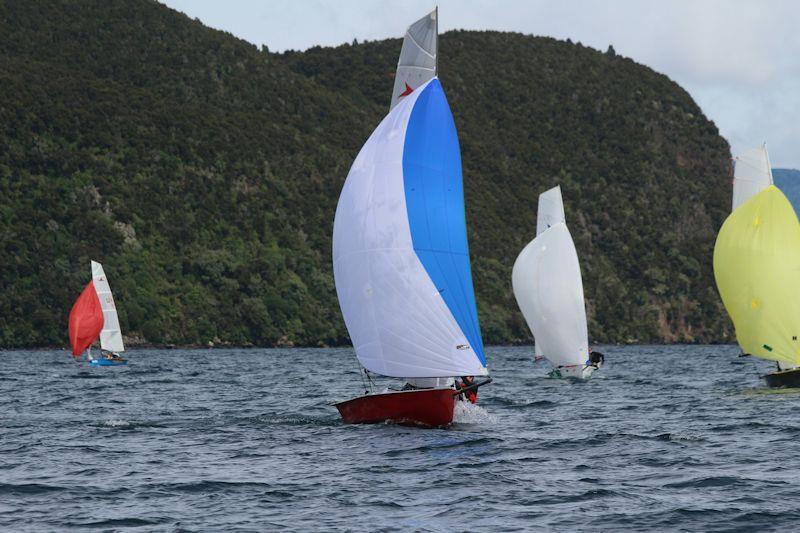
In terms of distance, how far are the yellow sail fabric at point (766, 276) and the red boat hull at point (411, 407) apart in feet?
50.6

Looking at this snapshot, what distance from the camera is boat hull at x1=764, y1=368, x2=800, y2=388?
130 feet

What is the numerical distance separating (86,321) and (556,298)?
32136 mm

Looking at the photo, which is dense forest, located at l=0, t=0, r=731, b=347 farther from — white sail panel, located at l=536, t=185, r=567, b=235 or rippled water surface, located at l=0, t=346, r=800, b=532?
rippled water surface, located at l=0, t=346, r=800, b=532

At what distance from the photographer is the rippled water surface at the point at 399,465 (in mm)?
18578

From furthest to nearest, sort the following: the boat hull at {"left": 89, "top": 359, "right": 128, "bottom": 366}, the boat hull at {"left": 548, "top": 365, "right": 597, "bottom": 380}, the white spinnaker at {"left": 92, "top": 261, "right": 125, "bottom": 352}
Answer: the white spinnaker at {"left": 92, "top": 261, "right": 125, "bottom": 352} → the boat hull at {"left": 89, "top": 359, "right": 128, "bottom": 366} → the boat hull at {"left": 548, "top": 365, "right": 597, "bottom": 380}

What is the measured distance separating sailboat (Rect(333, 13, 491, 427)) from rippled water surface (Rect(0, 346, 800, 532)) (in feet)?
4.70

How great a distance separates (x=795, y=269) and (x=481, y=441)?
56.0 feet

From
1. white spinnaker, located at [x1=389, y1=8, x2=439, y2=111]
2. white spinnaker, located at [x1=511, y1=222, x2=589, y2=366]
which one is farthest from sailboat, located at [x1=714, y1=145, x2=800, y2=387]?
white spinnaker, located at [x1=389, y1=8, x2=439, y2=111]

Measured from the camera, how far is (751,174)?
147 ft

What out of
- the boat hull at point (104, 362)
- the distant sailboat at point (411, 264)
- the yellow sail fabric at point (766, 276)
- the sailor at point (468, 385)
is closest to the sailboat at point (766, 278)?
the yellow sail fabric at point (766, 276)

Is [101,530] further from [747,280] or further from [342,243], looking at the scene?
[747,280]

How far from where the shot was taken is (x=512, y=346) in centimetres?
12594

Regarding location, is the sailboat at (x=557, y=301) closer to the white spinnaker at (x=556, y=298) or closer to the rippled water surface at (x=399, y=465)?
the white spinnaker at (x=556, y=298)

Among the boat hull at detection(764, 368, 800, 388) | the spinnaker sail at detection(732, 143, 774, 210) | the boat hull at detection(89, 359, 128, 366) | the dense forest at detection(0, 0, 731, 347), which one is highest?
the dense forest at detection(0, 0, 731, 347)
